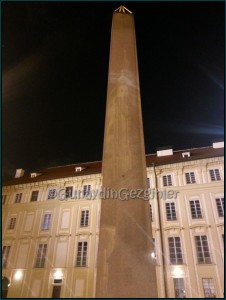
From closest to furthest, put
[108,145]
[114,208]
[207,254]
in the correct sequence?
1. [114,208]
2. [108,145]
3. [207,254]

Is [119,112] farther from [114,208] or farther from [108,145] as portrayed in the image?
[114,208]

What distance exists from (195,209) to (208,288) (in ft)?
18.2

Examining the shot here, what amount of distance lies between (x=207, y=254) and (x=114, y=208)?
1762 centimetres

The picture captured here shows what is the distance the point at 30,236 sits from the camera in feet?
79.2

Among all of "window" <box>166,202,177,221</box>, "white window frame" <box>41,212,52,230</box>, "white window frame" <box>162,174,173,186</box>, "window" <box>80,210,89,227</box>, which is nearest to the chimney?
"white window frame" <box>41,212,52,230</box>

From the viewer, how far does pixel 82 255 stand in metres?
21.6

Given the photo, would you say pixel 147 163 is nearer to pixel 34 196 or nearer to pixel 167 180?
pixel 167 180

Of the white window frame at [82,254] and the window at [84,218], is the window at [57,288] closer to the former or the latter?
the white window frame at [82,254]

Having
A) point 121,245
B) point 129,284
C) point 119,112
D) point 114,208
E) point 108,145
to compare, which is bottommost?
point 129,284

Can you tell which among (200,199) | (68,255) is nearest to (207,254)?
(200,199)

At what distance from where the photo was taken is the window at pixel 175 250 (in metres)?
19.2

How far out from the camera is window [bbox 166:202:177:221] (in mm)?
21206

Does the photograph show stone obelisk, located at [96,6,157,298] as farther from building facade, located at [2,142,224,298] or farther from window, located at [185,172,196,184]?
window, located at [185,172,196,184]

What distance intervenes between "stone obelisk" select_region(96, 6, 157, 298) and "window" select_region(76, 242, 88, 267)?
18868 mm
